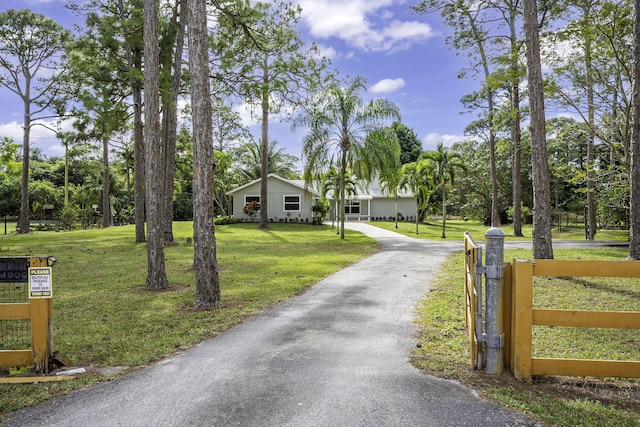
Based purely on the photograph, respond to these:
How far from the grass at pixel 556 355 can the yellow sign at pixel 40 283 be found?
365 centimetres

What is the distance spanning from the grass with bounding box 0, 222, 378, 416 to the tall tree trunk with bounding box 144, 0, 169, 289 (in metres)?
0.50

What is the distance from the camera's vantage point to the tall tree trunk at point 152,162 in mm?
9008

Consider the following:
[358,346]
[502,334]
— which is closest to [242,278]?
[358,346]

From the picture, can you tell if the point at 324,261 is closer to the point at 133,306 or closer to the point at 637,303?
the point at 133,306

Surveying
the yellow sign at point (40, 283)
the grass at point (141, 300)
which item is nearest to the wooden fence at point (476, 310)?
the grass at point (141, 300)

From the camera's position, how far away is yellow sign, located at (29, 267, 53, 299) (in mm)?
4277

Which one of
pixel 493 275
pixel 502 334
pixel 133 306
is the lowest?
Result: pixel 133 306

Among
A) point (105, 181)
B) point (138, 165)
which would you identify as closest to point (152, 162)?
point (138, 165)

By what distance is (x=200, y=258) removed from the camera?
24.3ft

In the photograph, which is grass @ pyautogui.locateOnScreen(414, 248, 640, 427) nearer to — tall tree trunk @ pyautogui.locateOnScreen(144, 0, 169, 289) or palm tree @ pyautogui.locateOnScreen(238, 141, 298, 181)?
tall tree trunk @ pyautogui.locateOnScreen(144, 0, 169, 289)

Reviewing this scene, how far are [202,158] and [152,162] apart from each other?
228 centimetres

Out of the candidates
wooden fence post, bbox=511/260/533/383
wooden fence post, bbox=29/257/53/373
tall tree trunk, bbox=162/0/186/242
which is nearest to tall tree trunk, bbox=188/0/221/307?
wooden fence post, bbox=29/257/53/373

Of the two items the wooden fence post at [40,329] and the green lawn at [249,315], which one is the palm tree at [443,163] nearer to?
the green lawn at [249,315]

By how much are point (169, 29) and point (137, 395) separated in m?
16.4
